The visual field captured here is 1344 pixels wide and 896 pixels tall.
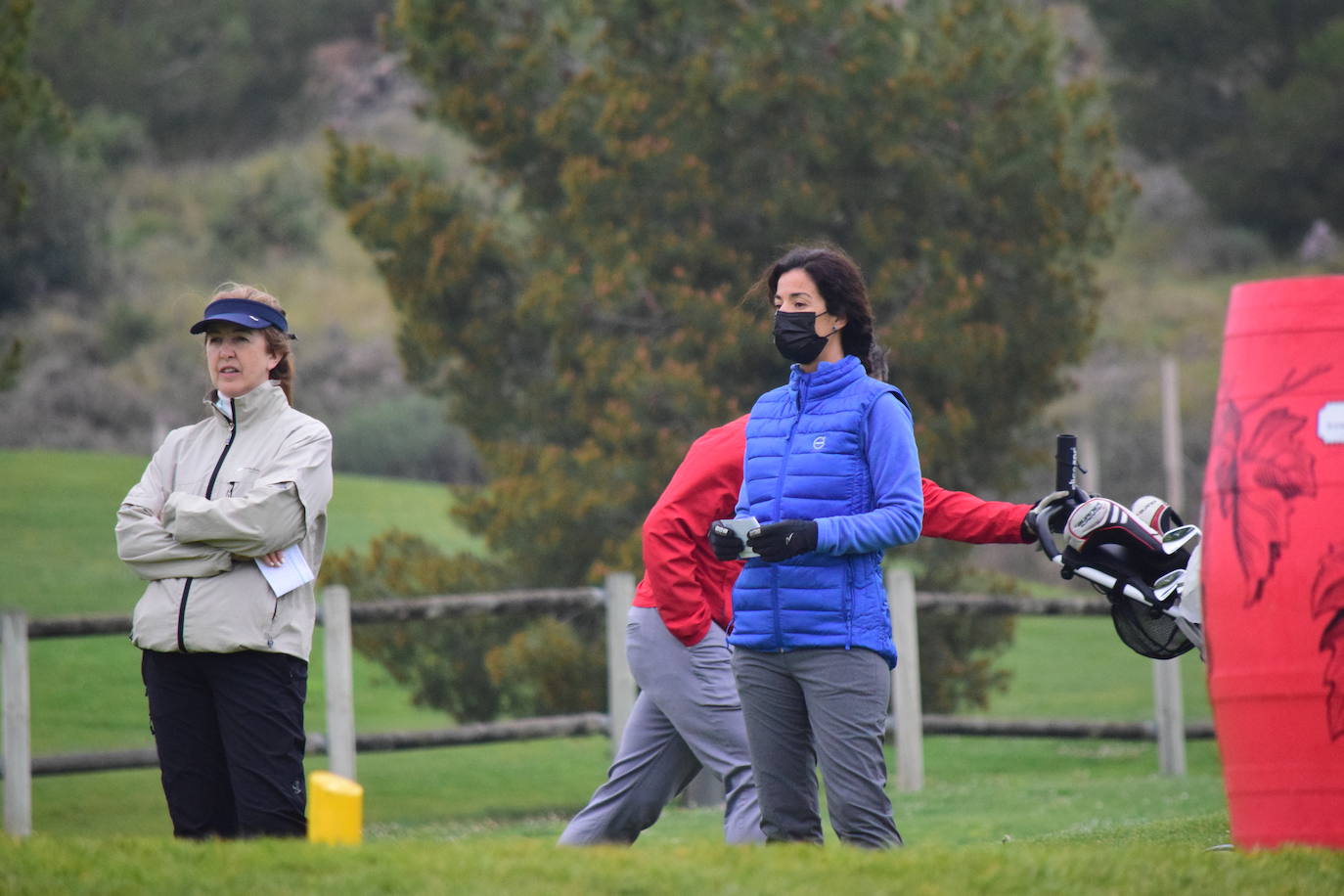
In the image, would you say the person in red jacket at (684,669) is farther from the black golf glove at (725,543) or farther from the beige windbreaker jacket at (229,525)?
the beige windbreaker jacket at (229,525)

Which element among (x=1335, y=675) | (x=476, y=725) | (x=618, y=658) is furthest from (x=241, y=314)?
(x=476, y=725)

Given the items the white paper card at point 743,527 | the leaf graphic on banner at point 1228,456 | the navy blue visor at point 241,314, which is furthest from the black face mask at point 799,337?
the navy blue visor at point 241,314

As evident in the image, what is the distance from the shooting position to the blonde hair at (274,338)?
19.5 ft

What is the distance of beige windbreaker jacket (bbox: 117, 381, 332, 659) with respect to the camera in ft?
18.2

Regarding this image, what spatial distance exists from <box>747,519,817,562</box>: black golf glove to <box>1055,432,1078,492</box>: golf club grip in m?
1.30

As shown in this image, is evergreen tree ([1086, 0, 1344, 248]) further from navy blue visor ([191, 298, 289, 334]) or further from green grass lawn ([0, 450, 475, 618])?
navy blue visor ([191, 298, 289, 334])

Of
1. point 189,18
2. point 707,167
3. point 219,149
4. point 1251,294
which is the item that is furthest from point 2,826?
point 219,149

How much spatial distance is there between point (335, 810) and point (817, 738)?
138 centimetres

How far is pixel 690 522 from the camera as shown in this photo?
6117 millimetres

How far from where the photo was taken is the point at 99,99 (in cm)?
5056

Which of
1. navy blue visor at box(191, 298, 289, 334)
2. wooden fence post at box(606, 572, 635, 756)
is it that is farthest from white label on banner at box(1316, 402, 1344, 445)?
wooden fence post at box(606, 572, 635, 756)

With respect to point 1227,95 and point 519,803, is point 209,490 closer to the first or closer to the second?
point 519,803

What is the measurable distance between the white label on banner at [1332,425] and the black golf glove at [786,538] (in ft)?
4.81

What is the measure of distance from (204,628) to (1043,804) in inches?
247
